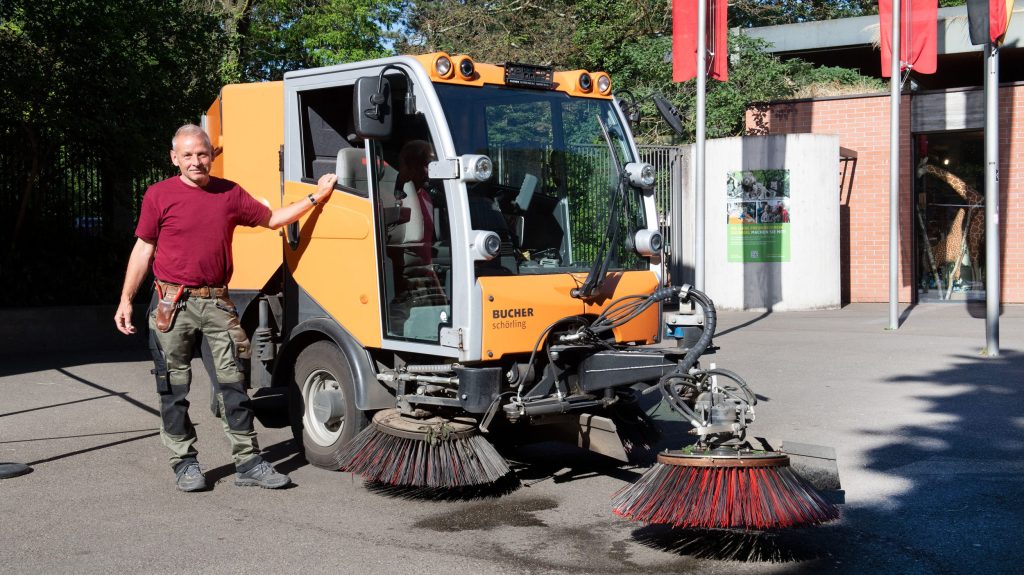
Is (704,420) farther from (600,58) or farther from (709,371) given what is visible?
(600,58)

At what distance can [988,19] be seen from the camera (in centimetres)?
1248

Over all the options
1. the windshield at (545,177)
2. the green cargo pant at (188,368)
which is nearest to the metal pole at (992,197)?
the windshield at (545,177)

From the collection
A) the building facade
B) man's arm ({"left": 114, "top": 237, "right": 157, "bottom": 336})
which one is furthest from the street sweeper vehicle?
the building facade

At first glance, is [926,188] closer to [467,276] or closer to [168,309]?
[467,276]

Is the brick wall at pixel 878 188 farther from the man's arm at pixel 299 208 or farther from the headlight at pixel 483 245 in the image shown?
the headlight at pixel 483 245

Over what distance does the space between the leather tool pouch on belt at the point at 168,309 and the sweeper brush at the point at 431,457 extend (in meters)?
1.36

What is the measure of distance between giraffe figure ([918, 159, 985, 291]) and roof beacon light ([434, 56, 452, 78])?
15926mm

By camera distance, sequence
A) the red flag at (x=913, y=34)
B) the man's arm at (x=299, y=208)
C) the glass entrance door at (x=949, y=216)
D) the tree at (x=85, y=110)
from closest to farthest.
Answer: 1. the man's arm at (x=299, y=208)
2. the tree at (x=85, y=110)
3. the red flag at (x=913, y=34)
4. the glass entrance door at (x=949, y=216)

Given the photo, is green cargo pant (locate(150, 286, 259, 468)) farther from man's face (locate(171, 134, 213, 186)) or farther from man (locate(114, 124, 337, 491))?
man's face (locate(171, 134, 213, 186))

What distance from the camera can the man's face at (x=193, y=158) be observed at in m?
6.46

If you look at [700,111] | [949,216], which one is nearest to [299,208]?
[700,111]

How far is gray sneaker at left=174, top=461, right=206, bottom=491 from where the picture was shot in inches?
257

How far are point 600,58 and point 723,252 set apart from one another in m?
8.58

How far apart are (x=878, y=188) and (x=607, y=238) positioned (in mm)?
15023
